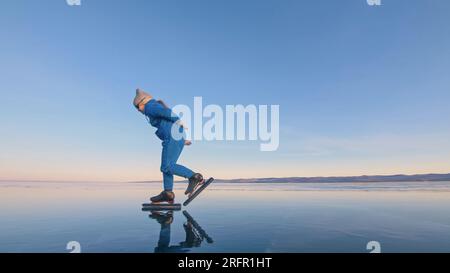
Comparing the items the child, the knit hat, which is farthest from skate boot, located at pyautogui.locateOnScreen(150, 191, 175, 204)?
the knit hat

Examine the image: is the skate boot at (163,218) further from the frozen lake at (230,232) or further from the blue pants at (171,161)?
the blue pants at (171,161)

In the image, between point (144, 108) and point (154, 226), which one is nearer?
point (154, 226)

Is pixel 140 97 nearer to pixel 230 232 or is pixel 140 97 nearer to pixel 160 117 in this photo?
pixel 160 117

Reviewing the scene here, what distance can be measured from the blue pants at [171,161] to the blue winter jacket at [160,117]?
16cm

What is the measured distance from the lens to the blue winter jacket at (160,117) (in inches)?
187

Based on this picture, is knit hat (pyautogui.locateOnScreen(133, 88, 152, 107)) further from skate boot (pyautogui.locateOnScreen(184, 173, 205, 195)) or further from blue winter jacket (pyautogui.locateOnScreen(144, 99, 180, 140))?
skate boot (pyautogui.locateOnScreen(184, 173, 205, 195))


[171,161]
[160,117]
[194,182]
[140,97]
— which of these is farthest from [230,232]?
[140,97]

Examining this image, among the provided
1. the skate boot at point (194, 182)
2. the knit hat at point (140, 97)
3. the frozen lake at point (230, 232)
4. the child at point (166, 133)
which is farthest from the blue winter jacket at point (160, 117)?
the frozen lake at point (230, 232)

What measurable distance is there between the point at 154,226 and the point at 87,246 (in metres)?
1.06

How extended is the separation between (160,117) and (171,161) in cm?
89

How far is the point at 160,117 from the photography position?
4.83 meters
